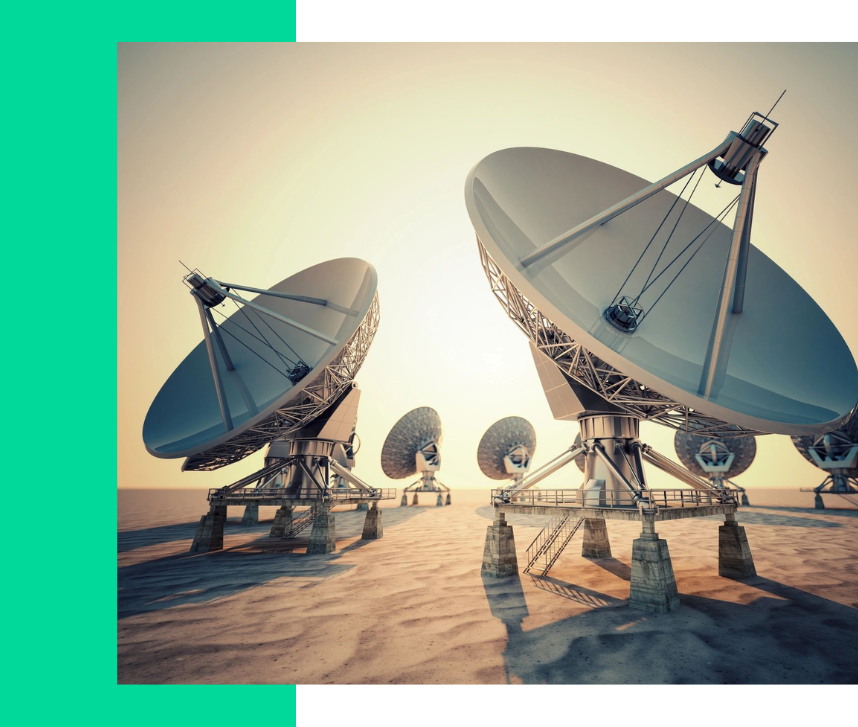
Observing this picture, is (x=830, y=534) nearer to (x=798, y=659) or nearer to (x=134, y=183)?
(x=798, y=659)

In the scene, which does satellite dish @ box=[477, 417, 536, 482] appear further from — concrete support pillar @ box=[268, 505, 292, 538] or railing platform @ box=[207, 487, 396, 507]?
railing platform @ box=[207, 487, 396, 507]

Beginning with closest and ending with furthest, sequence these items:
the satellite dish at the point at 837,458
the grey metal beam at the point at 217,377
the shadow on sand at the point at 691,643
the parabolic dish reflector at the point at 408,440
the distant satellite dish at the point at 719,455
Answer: the shadow on sand at the point at 691,643 → the grey metal beam at the point at 217,377 → the satellite dish at the point at 837,458 → the parabolic dish reflector at the point at 408,440 → the distant satellite dish at the point at 719,455

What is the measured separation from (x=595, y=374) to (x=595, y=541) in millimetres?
10098

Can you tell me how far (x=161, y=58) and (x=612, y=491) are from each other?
1724 cm

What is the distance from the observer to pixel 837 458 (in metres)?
43.5

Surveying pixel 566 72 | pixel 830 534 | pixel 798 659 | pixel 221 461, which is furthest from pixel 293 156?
pixel 830 534

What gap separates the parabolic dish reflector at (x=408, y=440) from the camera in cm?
4303

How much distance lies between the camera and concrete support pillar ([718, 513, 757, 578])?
649 inches

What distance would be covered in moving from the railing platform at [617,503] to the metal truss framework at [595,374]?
7.84 feet

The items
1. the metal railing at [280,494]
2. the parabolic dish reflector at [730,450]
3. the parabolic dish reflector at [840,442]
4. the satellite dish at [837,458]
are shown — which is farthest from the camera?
the parabolic dish reflector at [730,450]

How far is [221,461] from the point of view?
24562 mm

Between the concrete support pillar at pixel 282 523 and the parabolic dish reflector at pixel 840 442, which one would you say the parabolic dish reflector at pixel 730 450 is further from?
the concrete support pillar at pixel 282 523

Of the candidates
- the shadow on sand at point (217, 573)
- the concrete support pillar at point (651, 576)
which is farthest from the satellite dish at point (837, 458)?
the shadow on sand at point (217, 573)

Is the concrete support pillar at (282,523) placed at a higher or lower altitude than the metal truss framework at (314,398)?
lower
